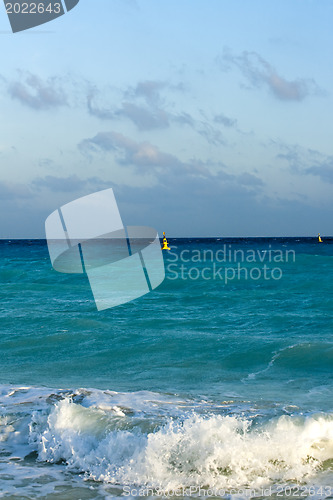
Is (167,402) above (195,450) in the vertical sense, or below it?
below

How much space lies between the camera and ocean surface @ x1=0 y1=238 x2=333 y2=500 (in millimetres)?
4285

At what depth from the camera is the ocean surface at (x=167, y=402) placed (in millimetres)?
4285

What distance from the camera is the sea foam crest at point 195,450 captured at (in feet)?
14.1

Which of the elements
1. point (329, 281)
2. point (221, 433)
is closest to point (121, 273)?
point (329, 281)

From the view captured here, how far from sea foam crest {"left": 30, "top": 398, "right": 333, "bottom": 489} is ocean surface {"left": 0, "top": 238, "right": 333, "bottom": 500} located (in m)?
0.01

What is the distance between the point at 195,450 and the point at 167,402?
1.63 meters

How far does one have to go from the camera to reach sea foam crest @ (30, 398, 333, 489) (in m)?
4.31

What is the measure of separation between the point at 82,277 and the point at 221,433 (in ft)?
64.0

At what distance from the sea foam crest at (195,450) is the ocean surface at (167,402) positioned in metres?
0.01

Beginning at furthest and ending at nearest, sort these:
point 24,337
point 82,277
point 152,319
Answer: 1. point 82,277
2. point 152,319
3. point 24,337

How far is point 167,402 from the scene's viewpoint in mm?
6188

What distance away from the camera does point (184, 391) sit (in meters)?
6.87

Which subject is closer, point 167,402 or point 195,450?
point 195,450

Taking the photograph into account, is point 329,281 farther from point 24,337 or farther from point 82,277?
Result: point 24,337
